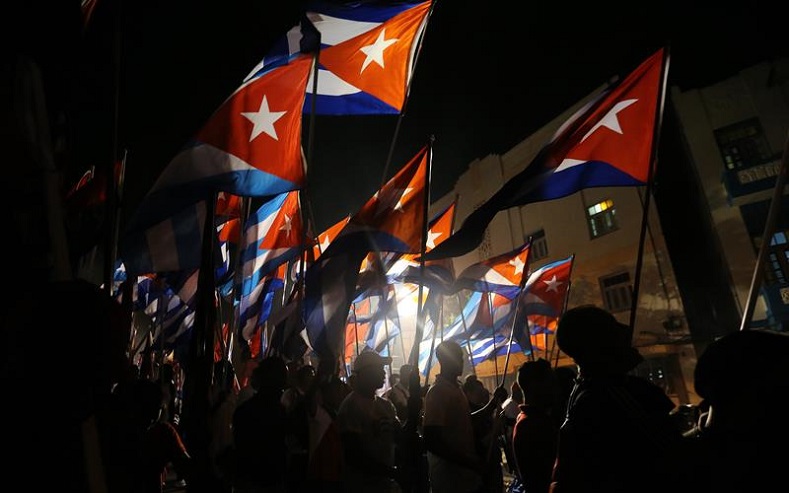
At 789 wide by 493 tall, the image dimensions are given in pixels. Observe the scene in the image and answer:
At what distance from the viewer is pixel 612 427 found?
5.60 ft

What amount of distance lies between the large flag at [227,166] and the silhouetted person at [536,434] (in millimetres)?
2628

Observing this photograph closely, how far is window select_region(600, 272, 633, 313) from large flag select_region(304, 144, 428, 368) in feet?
50.7

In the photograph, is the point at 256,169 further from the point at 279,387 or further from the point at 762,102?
the point at 762,102

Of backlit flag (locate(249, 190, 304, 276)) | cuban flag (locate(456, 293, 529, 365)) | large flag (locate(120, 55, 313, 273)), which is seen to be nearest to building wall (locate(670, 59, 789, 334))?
cuban flag (locate(456, 293, 529, 365))

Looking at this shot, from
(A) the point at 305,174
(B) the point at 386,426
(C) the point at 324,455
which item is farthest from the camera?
(A) the point at 305,174

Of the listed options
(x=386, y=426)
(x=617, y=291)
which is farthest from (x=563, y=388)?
(x=617, y=291)

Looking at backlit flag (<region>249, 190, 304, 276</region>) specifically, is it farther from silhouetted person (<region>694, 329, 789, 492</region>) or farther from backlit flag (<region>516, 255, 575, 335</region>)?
silhouetted person (<region>694, 329, 789, 492</region>)

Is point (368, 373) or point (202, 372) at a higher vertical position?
point (202, 372)

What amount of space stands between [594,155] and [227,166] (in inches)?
136

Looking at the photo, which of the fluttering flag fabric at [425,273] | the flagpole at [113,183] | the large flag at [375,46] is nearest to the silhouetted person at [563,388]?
the fluttering flag fabric at [425,273]

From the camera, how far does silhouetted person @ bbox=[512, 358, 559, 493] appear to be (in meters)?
3.07

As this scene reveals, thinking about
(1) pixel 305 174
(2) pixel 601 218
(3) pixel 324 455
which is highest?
(2) pixel 601 218

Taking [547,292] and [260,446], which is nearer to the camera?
[260,446]

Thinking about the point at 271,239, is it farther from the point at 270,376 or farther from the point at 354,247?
the point at 270,376
